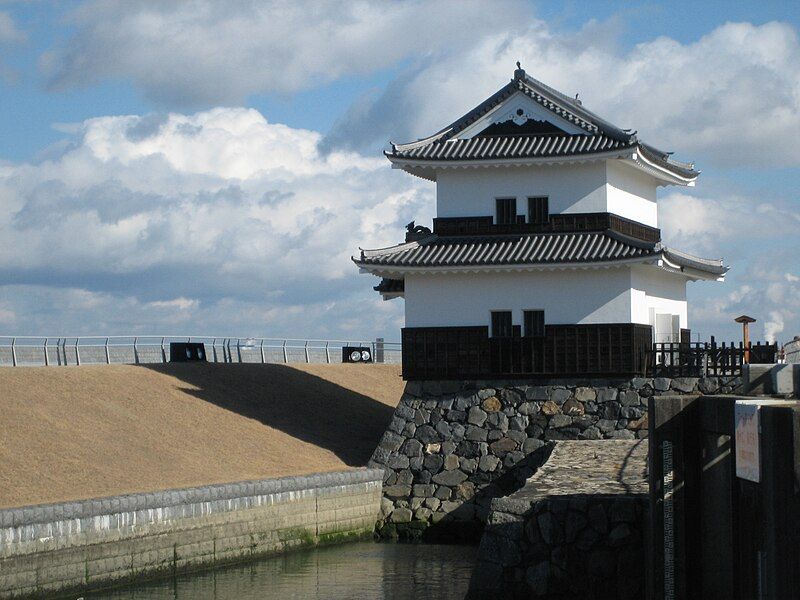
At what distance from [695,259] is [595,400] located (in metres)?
6.29

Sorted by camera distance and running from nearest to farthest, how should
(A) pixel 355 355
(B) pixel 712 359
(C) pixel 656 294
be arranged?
(B) pixel 712 359 → (C) pixel 656 294 → (A) pixel 355 355

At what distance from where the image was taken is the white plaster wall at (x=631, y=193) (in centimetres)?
3091

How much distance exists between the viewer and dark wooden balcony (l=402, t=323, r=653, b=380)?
29344 mm

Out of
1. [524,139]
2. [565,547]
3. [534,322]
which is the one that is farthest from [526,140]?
[565,547]

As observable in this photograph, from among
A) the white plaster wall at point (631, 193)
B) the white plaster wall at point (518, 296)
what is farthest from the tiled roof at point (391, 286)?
the white plaster wall at point (631, 193)

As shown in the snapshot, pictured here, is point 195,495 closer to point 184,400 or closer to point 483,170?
point 184,400

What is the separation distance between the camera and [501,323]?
3061cm

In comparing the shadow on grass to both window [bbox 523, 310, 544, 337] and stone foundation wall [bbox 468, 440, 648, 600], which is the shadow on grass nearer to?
window [bbox 523, 310, 544, 337]

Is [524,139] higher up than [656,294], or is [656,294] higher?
[524,139]

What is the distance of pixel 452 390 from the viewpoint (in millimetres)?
30188

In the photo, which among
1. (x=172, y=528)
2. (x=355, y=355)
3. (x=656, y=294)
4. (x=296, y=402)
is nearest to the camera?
(x=172, y=528)

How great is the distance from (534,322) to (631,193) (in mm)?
4996

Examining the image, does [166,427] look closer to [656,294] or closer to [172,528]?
[172,528]

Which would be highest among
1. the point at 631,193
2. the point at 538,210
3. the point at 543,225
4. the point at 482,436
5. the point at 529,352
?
the point at 631,193
